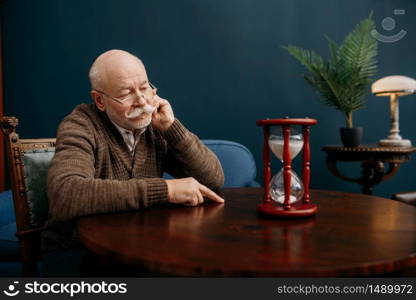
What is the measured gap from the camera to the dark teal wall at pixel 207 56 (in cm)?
322

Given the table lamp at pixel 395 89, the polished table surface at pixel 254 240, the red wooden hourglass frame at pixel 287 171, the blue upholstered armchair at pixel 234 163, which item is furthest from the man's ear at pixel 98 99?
the table lamp at pixel 395 89

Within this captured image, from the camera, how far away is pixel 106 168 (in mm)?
1449

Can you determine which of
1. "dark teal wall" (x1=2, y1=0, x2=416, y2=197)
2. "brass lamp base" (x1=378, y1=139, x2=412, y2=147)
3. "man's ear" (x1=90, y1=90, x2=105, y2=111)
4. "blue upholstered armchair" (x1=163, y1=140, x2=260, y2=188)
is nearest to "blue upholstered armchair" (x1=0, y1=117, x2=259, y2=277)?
"man's ear" (x1=90, y1=90, x2=105, y2=111)

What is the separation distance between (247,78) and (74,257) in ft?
7.55

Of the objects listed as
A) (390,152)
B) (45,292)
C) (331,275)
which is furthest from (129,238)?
(390,152)

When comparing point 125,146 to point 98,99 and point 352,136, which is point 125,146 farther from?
point 352,136

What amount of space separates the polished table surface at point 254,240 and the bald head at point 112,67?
568mm

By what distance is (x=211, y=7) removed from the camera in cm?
326

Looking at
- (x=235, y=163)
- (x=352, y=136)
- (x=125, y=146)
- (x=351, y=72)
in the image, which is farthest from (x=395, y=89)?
(x=125, y=146)

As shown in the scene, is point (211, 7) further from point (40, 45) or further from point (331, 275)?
point (331, 275)

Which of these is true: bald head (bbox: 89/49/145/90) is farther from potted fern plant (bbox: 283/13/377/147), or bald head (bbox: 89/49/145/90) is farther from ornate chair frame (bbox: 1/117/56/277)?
potted fern plant (bbox: 283/13/377/147)

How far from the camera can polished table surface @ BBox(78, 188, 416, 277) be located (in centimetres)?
72

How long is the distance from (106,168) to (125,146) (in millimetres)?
125

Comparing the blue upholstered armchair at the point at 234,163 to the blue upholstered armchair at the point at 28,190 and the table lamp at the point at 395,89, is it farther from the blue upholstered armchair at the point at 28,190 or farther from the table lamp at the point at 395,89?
the blue upholstered armchair at the point at 28,190
